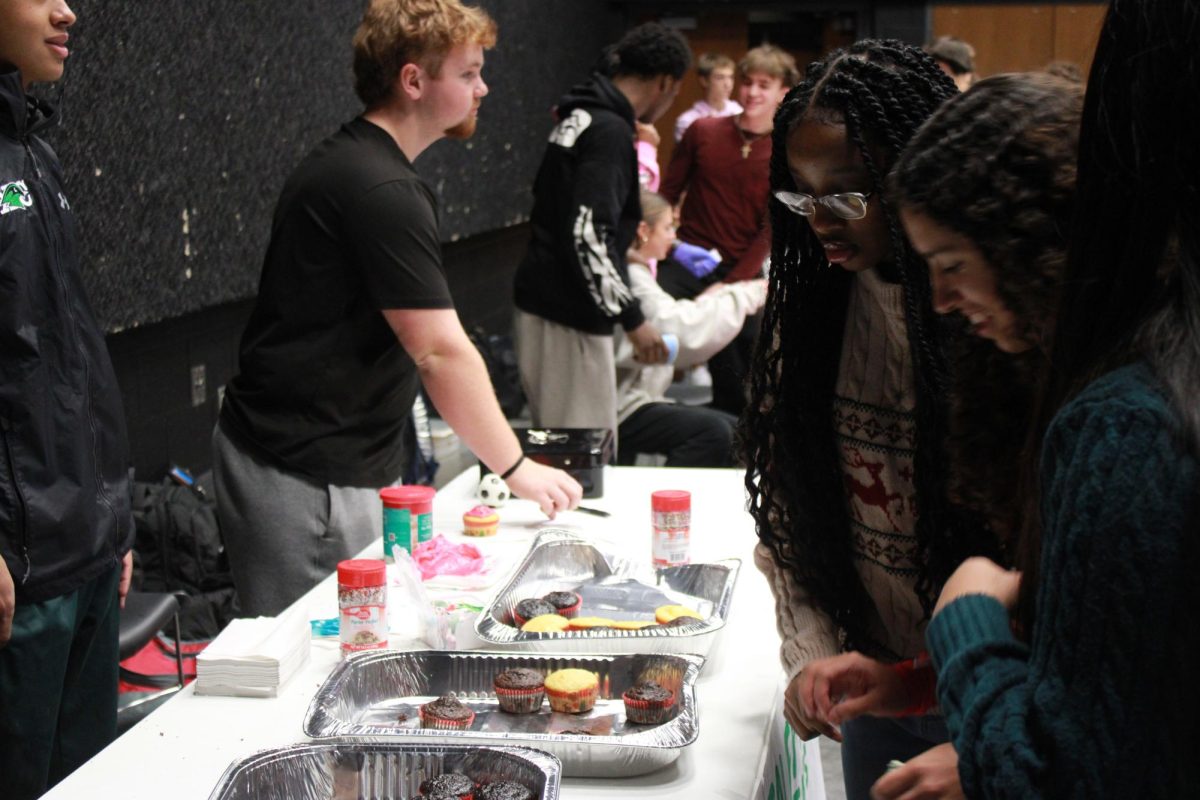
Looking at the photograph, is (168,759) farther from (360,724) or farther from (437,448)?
(437,448)

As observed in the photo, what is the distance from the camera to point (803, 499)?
1450 millimetres

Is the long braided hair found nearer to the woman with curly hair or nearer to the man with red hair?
the woman with curly hair

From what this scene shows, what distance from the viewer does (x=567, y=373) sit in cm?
374

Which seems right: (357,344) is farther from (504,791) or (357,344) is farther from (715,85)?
(715,85)

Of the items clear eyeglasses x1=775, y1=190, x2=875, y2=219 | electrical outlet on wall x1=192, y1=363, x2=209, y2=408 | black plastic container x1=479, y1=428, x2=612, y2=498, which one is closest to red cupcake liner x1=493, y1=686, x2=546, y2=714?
clear eyeglasses x1=775, y1=190, x2=875, y2=219

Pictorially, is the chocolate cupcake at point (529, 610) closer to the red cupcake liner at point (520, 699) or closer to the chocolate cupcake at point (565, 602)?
the chocolate cupcake at point (565, 602)

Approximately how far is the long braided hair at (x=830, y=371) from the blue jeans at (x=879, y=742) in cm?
9

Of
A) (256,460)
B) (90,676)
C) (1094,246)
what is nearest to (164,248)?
(256,460)

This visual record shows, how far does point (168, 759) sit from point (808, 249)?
91 centimetres

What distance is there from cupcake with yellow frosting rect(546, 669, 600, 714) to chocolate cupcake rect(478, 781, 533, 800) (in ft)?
0.79

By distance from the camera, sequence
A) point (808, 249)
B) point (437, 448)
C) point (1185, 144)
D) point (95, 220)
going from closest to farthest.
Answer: point (1185, 144) → point (808, 249) → point (95, 220) → point (437, 448)

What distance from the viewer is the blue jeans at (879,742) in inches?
54.7

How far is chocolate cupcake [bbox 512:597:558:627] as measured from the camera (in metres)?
1.80

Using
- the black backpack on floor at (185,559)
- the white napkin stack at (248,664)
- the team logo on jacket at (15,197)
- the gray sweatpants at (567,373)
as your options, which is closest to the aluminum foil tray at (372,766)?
the white napkin stack at (248,664)
